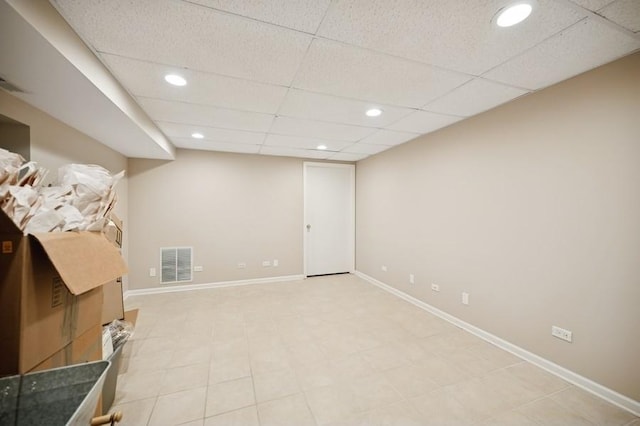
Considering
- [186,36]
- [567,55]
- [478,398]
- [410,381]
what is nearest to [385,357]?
[410,381]

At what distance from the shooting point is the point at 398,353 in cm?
231

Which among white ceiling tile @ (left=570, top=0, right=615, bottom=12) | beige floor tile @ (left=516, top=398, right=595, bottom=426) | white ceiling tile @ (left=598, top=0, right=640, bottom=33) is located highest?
white ceiling tile @ (left=598, top=0, right=640, bottom=33)

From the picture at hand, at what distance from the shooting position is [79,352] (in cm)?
126

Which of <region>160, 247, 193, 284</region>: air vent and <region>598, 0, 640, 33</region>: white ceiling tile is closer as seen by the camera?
<region>598, 0, 640, 33</region>: white ceiling tile

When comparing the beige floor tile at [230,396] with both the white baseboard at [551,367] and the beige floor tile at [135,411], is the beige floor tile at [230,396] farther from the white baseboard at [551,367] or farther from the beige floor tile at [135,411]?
the white baseboard at [551,367]

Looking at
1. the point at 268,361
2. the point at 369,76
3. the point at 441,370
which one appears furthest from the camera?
the point at 268,361

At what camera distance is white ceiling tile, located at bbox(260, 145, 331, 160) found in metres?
4.13

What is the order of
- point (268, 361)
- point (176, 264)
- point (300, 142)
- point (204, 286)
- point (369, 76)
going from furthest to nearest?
point (204, 286) → point (176, 264) → point (300, 142) → point (268, 361) → point (369, 76)

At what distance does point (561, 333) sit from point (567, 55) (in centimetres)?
211

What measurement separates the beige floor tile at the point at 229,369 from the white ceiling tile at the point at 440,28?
2.58 m

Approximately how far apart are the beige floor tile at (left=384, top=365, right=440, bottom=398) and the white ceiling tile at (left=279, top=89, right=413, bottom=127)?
96.1 inches

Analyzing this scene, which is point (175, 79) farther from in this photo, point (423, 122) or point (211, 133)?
point (423, 122)

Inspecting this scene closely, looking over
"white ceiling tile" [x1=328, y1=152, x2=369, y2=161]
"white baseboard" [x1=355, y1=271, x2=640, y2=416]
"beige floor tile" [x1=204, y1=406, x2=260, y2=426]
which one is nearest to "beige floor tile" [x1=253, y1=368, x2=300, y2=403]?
"beige floor tile" [x1=204, y1=406, x2=260, y2=426]

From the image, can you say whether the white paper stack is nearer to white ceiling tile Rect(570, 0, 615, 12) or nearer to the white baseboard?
white ceiling tile Rect(570, 0, 615, 12)
